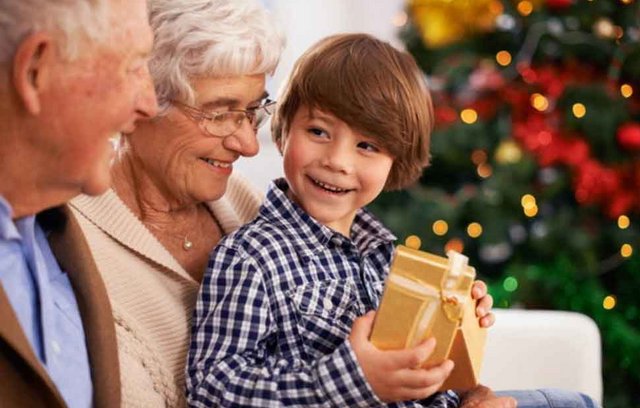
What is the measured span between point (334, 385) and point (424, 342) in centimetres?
16

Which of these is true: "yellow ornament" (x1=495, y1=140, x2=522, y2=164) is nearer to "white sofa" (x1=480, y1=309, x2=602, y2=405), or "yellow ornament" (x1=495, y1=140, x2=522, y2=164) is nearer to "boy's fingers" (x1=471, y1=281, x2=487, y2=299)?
"white sofa" (x1=480, y1=309, x2=602, y2=405)

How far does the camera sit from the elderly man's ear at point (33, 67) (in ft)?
4.11

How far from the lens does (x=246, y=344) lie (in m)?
1.82

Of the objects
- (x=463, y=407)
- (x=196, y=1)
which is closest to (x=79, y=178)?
(x=196, y=1)

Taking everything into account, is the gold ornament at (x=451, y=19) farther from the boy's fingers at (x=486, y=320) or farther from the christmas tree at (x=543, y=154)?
the boy's fingers at (x=486, y=320)

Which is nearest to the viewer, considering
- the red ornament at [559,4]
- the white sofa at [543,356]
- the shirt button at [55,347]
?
the shirt button at [55,347]

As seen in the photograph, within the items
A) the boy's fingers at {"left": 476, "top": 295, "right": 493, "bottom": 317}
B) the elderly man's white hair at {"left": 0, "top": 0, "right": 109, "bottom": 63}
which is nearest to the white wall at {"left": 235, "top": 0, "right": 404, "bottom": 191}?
the boy's fingers at {"left": 476, "top": 295, "right": 493, "bottom": 317}

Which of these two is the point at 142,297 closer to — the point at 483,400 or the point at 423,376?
the point at 423,376

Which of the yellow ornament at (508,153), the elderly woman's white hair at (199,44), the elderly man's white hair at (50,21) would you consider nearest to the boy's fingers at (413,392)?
the elderly woman's white hair at (199,44)

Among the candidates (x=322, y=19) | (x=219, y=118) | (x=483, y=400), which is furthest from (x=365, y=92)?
(x=322, y=19)

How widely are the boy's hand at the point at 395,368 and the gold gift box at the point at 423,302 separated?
15mm

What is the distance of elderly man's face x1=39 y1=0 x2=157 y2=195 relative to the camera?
51.0 inches

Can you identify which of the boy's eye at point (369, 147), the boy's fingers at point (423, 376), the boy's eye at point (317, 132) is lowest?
the boy's fingers at point (423, 376)

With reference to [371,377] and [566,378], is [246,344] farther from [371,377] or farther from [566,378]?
[566,378]
